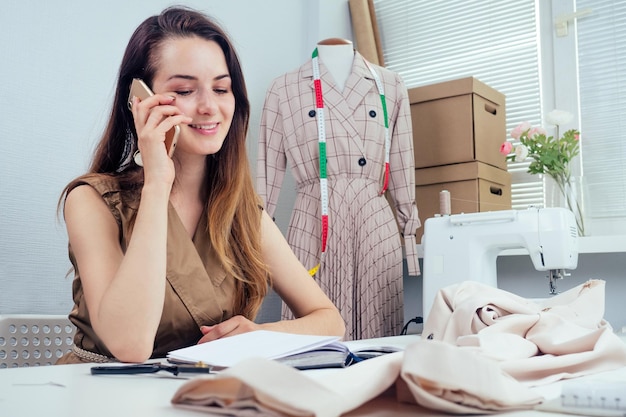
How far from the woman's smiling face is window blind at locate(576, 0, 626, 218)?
184cm

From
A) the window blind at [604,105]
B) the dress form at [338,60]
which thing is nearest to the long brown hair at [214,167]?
the dress form at [338,60]

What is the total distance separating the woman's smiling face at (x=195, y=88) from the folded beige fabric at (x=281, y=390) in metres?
1.00

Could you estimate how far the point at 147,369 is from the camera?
0.86 metres

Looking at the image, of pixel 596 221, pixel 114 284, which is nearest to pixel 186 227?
pixel 114 284

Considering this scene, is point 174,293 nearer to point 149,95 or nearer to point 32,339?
point 149,95

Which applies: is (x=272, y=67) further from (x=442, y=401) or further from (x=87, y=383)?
(x=442, y=401)

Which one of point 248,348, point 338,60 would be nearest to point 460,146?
point 338,60

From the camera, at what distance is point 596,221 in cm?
285

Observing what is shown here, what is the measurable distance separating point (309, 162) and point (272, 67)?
2.70 ft

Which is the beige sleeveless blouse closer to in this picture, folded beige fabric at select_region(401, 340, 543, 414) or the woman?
the woman

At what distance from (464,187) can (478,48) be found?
0.87 metres

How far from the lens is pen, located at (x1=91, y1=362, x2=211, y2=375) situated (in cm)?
83

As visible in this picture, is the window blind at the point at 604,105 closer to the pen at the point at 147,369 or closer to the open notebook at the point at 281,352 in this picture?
the open notebook at the point at 281,352

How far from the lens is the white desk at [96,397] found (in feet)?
1.95
